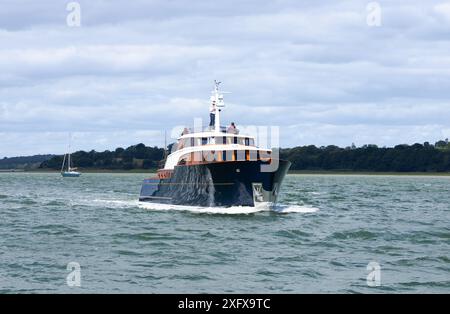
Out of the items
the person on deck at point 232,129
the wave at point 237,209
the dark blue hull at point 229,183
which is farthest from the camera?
the person on deck at point 232,129

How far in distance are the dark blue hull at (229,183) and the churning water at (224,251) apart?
640 mm

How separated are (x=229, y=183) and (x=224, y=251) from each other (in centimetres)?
1386

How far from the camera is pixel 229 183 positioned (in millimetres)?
38844

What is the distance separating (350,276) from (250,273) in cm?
291

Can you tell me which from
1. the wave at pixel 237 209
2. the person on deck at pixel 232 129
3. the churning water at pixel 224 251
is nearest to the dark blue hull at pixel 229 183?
the wave at pixel 237 209

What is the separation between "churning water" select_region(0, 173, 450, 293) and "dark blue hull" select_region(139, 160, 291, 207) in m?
0.64

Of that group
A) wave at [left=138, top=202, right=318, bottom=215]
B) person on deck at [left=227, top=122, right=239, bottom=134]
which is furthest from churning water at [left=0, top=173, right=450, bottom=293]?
person on deck at [left=227, top=122, right=239, bottom=134]

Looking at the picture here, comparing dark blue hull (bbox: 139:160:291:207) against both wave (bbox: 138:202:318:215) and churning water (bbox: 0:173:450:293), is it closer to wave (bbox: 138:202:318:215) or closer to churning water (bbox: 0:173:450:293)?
wave (bbox: 138:202:318:215)

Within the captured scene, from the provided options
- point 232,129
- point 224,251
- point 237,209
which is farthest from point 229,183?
point 224,251

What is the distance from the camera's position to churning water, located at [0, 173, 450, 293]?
1922cm

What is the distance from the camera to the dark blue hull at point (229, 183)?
38.5m

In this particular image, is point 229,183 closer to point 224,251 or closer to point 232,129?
point 232,129

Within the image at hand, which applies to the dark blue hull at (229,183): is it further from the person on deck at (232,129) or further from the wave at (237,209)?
the person on deck at (232,129)
